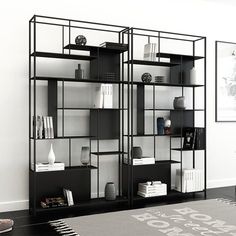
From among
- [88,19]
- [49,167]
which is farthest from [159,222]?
[88,19]

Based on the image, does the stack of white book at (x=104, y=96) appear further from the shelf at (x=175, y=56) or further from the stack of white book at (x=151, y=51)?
the shelf at (x=175, y=56)

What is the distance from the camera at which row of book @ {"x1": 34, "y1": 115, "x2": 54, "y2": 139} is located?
13.7 feet

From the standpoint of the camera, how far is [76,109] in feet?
14.6

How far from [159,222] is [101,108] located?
1.59 metres

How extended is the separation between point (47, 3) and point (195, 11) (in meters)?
2.33

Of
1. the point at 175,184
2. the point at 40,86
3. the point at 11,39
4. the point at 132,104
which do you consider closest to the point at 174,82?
the point at 132,104

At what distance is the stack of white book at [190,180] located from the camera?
16.3 ft

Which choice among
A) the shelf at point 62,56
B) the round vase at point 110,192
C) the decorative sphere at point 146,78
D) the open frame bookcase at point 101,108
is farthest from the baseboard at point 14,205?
the decorative sphere at point 146,78

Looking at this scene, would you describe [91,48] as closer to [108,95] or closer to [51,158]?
[108,95]

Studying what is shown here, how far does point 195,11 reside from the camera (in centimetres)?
557

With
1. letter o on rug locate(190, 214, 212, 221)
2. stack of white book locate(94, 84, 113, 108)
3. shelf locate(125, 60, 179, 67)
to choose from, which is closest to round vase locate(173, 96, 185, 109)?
shelf locate(125, 60, 179, 67)

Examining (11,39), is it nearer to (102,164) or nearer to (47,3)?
(47,3)

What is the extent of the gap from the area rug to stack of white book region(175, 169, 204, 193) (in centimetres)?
62

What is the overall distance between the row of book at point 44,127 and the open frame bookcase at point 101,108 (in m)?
0.07
